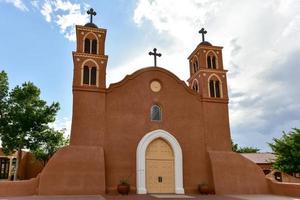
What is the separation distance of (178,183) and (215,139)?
4087 mm

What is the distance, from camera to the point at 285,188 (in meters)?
18.0

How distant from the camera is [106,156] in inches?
712

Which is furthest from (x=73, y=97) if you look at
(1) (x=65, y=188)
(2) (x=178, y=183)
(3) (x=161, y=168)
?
(2) (x=178, y=183)

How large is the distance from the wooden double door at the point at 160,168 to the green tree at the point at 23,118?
10220 mm

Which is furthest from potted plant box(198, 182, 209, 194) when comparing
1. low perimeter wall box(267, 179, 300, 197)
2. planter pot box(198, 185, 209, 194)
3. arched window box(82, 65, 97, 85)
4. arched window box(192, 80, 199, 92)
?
arched window box(82, 65, 97, 85)

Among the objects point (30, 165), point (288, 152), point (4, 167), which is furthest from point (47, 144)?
point (288, 152)

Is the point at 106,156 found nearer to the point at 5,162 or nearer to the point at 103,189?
the point at 103,189

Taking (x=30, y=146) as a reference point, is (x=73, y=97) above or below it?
above

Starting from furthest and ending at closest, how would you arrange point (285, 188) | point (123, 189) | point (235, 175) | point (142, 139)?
1. point (235, 175)
2. point (142, 139)
3. point (285, 188)
4. point (123, 189)

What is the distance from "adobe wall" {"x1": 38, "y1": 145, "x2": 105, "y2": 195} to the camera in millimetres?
16359

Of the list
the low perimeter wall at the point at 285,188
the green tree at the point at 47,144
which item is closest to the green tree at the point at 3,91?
the green tree at the point at 47,144

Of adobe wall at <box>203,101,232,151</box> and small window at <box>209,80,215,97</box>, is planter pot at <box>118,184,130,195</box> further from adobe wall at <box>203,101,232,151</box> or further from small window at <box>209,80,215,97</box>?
small window at <box>209,80,215,97</box>

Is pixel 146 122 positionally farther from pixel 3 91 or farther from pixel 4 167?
pixel 4 167

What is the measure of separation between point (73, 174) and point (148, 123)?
223 inches
